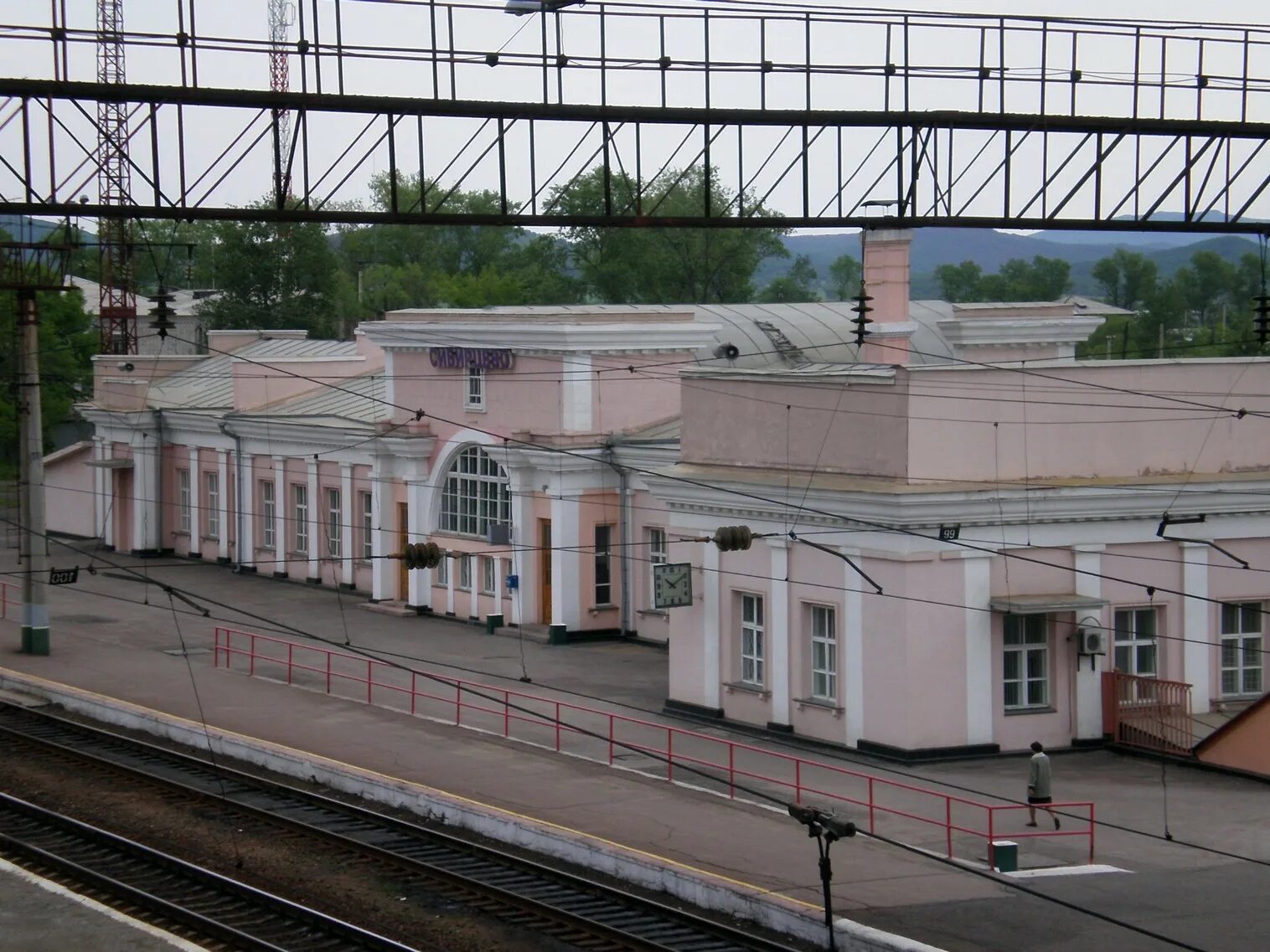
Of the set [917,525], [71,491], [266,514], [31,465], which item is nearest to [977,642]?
[917,525]

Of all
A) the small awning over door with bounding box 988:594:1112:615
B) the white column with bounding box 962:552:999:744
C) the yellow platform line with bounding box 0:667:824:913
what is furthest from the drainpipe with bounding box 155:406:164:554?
the small awning over door with bounding box 988:594:1112:615

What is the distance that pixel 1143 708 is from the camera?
22969mm

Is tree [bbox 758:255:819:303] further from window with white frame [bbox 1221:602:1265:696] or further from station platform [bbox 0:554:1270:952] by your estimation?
window with white frame [bbox 1221:602:1265:696]

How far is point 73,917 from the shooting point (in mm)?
15625

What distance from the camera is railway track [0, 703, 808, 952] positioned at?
1503cm

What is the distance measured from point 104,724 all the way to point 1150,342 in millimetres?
58183

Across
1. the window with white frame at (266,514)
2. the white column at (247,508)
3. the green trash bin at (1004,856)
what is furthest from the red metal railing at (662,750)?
the white column at (247,508)

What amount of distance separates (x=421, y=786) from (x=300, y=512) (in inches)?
871

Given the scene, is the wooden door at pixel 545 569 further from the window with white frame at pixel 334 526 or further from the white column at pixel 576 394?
the window with white frame at pixel 334 526

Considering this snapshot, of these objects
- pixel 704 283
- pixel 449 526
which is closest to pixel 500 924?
pixel 449 526

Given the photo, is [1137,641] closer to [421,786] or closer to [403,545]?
[421,786]

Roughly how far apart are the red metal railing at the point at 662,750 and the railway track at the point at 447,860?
5.73ft

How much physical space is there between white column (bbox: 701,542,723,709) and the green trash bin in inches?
Result: 339

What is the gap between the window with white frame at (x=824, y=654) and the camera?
23188 millimetres
